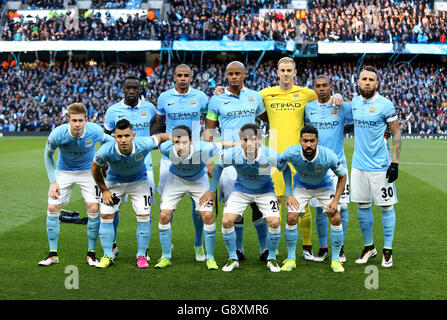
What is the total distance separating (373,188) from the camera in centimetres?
735

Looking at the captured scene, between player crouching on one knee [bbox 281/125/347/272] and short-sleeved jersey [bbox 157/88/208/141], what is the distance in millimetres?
1550

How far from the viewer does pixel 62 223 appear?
10094 millimetres

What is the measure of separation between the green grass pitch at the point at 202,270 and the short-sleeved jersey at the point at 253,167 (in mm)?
973

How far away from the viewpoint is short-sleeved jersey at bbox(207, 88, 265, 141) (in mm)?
7566

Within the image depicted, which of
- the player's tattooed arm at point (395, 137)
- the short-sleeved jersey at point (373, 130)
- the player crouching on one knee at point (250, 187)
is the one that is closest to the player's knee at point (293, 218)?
the player crouching on one knee at point (250, 187)

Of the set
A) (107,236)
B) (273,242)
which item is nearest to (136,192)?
(107,236)

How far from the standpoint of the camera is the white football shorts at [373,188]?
23.9ft

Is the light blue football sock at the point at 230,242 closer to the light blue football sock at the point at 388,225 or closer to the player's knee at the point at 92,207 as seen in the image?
the player's knee at the point at 92,207

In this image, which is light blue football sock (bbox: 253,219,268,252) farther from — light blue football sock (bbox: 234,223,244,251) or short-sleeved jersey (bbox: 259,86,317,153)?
short-sleeved jersey (bbox: 259,86,317,153)

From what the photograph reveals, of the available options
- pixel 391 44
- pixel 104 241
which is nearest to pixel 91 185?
pixel 104 241

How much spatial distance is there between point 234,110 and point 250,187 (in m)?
1.10

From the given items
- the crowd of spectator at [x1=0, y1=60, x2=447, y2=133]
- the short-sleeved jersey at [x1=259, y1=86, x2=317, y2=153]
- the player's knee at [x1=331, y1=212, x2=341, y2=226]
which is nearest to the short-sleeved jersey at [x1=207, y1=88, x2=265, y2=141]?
the short-sleeved jersey at [x1=259, y1=86, x2=317, y2=153]

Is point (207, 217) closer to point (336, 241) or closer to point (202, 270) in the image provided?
point (202, 270)
